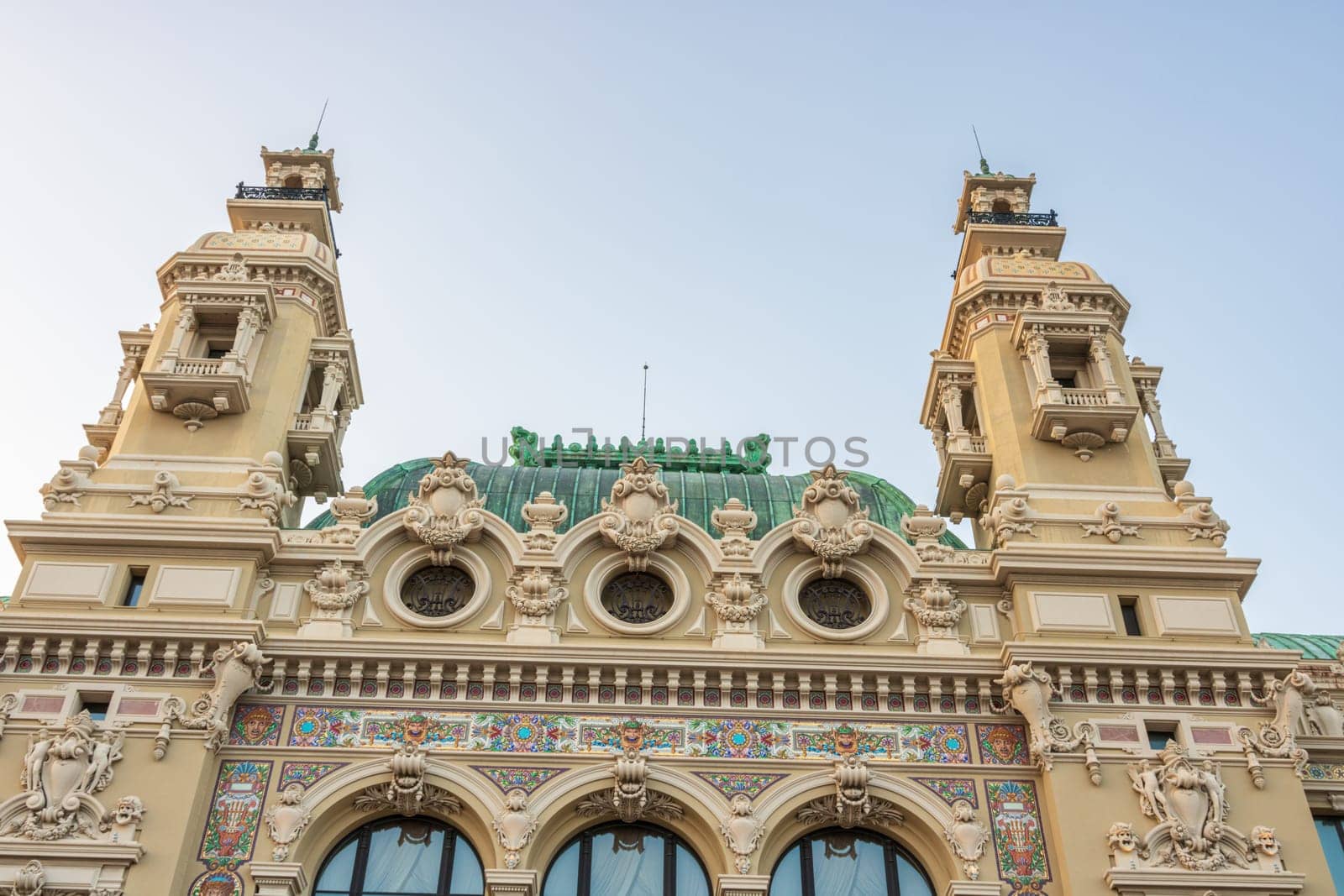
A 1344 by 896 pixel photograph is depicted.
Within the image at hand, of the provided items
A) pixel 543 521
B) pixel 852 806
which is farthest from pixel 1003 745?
pixel 543 521

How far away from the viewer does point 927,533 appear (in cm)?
2931

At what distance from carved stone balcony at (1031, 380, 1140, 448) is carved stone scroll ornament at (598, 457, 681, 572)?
8.77m

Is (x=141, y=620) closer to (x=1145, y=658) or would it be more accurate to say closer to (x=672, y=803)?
(x=672, y=803)

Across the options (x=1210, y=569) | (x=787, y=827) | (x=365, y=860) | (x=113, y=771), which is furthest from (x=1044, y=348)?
(x=113, y=771)

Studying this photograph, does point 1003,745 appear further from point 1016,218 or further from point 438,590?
point 1016,218

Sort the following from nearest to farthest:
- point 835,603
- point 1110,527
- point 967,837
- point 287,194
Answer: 1. point 967,837
2. point 835,603
3. point 1110,527
4. point 287,194

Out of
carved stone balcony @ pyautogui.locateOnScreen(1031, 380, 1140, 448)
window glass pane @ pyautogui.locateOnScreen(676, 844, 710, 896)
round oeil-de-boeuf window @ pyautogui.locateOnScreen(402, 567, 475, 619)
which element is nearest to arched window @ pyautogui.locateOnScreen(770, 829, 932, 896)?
window glass pane @ pyautogui.locateOnScreen(676, 844, 710, 896)

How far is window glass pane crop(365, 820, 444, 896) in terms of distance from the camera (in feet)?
80.3

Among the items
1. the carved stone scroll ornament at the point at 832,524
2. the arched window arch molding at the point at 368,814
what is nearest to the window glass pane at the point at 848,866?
the carved stone scroll ornament at the point at 832,524

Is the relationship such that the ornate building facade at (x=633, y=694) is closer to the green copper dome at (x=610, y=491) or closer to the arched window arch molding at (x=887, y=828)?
the arched window arch molding at (x=887, y=828)

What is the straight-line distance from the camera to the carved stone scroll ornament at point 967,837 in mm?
24234

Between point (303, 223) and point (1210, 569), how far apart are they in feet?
80.3

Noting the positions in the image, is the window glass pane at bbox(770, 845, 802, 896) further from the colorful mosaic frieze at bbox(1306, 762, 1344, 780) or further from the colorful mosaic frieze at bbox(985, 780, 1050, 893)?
the colorful mosaic frieze at bbox(1306, 762, 1344, 780)

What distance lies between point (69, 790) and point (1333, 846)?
2262cm
